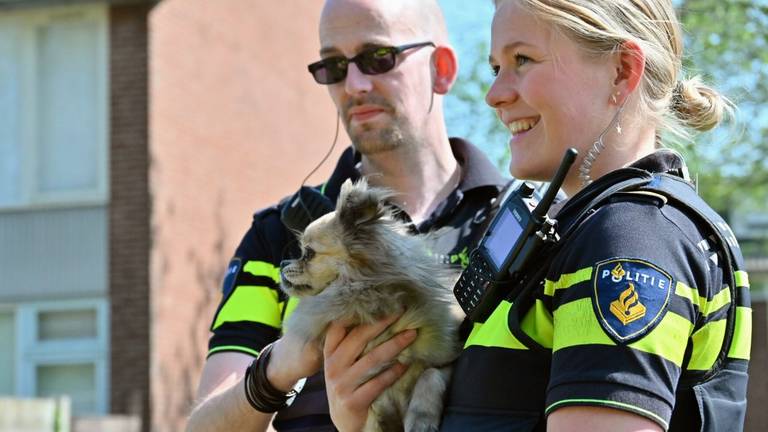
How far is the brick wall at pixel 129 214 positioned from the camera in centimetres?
1512

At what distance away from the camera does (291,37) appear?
66.8 feet

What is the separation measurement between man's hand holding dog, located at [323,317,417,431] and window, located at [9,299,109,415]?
12.6 m

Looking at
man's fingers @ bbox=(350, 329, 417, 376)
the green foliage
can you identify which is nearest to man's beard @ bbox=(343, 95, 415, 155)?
man's fingers @ bbox=(350, 329, 417, 376)

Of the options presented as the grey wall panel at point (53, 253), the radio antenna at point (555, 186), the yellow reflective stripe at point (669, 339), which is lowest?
the grey wall panel at point (53, 253)

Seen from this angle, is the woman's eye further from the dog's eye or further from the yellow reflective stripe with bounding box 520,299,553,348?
the dog's eye

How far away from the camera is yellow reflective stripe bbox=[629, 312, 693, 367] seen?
2.03 metres

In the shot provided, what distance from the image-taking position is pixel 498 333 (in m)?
2.36

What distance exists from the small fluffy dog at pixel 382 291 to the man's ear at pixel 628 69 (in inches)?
41.7

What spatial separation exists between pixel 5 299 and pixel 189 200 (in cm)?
301

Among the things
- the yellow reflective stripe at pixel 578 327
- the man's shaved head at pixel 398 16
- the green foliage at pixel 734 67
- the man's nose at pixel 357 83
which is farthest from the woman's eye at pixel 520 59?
the green foliage at pixel 734 67

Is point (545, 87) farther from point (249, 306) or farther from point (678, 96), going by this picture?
point (249, 306)

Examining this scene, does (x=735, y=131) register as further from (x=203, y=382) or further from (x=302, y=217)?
(x=203, y=382)

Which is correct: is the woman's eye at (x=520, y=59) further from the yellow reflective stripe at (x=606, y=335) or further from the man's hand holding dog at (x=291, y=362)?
the man's hand holding dog at (x=291, y=362)

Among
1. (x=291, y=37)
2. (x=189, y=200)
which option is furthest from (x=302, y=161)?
(x=189, y=200)
